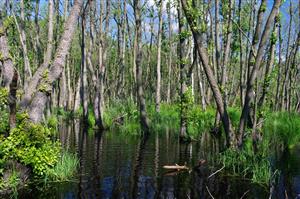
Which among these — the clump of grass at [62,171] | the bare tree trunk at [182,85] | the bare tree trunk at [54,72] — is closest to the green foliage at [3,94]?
the bare tree trunk at [54,72]

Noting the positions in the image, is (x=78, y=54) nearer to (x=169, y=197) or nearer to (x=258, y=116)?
(x=258, y=116)

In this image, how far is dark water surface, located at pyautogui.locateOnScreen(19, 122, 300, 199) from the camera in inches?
328

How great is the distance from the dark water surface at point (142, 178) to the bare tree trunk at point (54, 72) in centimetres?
177

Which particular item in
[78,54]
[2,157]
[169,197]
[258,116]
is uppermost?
[78,54]

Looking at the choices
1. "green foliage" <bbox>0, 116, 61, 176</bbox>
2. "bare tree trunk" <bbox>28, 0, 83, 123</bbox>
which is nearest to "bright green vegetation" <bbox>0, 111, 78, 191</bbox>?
"green foliage" <bbox>0, 116, 61, 176</bbox>

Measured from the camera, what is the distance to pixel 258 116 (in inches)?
492

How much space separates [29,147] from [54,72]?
2.01 m

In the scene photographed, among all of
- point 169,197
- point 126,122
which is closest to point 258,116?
point 169,197

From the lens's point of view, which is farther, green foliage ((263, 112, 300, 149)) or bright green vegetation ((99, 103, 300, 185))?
green foliage ((263, 112, 300, 149))

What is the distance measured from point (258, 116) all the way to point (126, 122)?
31.6 feet

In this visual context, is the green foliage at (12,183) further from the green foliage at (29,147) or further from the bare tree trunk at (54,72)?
the bare tree trunk at (54,72)

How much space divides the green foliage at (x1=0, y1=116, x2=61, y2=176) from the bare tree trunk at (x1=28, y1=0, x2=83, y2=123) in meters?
0.33

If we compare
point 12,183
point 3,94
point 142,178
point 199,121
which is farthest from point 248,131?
point 199,121

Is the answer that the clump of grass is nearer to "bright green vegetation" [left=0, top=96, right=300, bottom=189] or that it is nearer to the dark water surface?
"bright green vegetation" [left=0, top=96, right=300, bottom=189]
